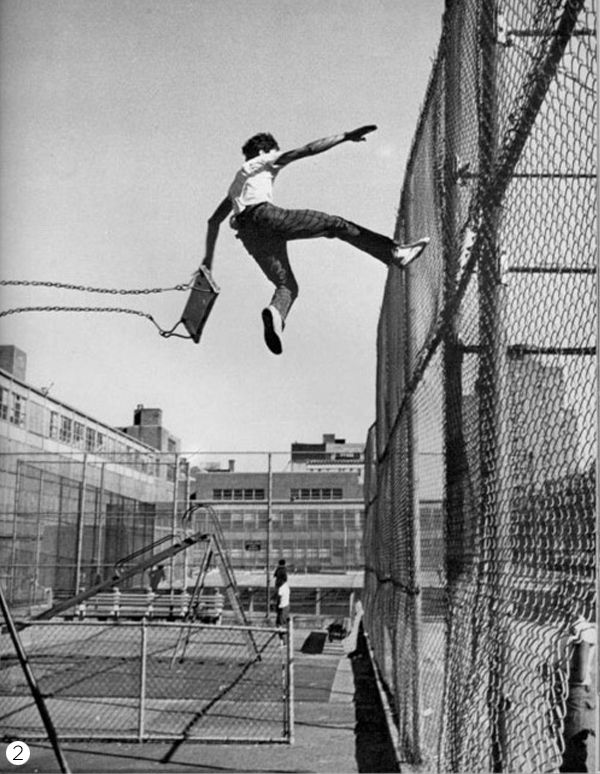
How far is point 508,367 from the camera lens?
1.79 metres

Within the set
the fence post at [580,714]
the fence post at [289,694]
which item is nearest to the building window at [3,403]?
the fence post at [289,694]

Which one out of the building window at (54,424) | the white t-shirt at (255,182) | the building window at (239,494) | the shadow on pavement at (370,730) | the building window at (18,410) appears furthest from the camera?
the building window at (54,424)

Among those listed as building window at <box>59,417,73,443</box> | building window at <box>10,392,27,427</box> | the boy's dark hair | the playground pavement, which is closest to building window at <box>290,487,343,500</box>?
building window at <box>10,392,27,427</box>

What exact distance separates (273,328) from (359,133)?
74 cm

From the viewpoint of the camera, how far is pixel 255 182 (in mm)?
3305

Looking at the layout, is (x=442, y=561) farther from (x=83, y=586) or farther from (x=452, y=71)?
(x=83, y=586)

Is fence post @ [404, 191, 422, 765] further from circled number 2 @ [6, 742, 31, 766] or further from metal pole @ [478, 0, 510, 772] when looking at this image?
metal pole @ [478, 0, 510, 772]

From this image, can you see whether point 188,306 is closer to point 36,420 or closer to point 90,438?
point 36,420

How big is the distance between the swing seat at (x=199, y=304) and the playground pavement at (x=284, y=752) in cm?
162

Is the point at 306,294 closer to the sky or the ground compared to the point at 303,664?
closer to the sky

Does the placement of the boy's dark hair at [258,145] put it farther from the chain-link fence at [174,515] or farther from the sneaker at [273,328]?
the chain-link fence at [174,515]

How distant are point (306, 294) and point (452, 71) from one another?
1.06 m

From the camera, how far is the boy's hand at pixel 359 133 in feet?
9.93

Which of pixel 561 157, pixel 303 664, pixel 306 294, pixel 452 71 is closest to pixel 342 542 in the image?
pixel 303 664
